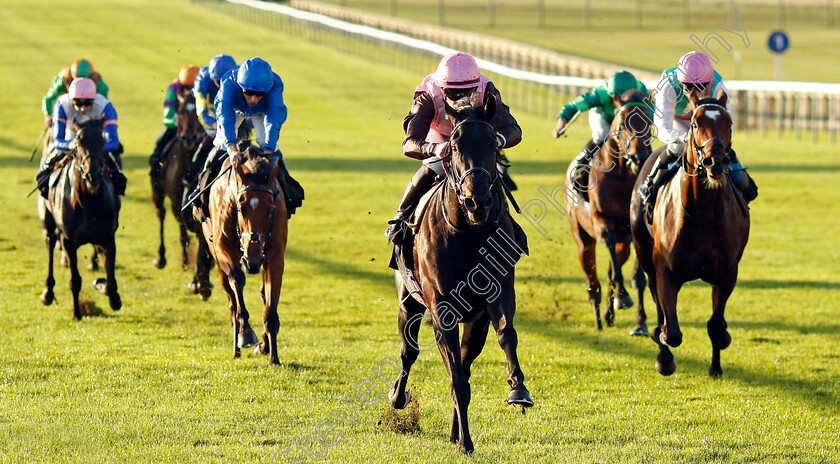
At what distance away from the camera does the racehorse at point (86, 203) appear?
987 cm

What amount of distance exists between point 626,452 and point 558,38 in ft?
144

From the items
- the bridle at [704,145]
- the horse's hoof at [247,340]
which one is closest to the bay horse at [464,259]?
the bridle at [704,145]

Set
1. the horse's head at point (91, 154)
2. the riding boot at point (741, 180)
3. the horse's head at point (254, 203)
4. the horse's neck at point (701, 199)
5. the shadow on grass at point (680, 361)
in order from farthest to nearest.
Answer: the horse's head at point (91, 154) → the riding boot at point (741, 180) → the horse's head at point (254, 203) → the shadow on grass at point (680, 361) → the horse's neck at point (701, 199)

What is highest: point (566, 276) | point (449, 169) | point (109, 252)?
point (449, 169)

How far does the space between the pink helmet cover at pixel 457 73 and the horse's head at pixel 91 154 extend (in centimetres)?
459

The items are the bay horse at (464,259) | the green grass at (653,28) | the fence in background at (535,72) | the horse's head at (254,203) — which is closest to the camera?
the bay horse at (464,259)

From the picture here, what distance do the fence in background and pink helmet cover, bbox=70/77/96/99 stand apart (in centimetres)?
1519

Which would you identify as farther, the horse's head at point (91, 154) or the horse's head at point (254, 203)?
the horse's head at point (91, 154)

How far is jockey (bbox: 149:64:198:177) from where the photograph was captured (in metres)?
12.1

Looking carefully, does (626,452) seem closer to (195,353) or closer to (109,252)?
(195,353)

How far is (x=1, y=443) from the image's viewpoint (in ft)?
21.0

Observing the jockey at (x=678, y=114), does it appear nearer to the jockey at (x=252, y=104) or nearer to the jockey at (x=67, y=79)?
the jockey at (x=252, y=104)

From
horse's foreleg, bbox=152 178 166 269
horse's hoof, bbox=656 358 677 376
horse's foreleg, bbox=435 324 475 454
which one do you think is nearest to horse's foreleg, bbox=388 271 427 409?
horse's foreleg, bbox=435 324 475 454

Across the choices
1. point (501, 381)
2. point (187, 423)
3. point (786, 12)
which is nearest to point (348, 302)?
point (501, 381)
